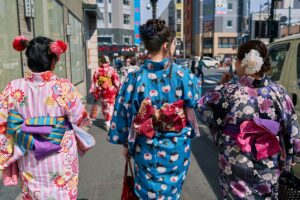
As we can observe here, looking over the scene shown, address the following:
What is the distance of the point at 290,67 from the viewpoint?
11.2ft

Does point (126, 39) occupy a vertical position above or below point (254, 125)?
above

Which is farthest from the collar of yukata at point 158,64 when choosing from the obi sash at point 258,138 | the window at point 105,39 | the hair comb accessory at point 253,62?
the window at point 105,39

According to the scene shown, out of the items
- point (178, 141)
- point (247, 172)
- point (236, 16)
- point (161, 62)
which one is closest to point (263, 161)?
point (247, 172)

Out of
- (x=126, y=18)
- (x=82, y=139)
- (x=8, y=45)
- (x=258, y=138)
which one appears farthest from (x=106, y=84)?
(x=126, y=18)

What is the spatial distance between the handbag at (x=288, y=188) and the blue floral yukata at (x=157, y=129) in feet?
3.22

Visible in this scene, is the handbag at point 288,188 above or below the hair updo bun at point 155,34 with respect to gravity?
below

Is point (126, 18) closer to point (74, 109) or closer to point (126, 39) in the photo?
point (126, 39)

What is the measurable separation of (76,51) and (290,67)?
26.4 feet

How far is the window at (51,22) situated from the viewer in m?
5.91

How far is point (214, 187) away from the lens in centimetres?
360

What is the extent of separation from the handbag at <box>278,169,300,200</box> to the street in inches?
35.8

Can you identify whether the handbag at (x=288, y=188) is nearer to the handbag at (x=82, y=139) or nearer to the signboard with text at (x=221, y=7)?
the handbag at (x=82, y=139)

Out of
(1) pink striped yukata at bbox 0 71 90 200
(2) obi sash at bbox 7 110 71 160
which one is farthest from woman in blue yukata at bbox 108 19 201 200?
(2) obi sash at bbox 7 110 71 160

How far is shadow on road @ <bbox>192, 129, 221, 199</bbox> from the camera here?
3785mm
